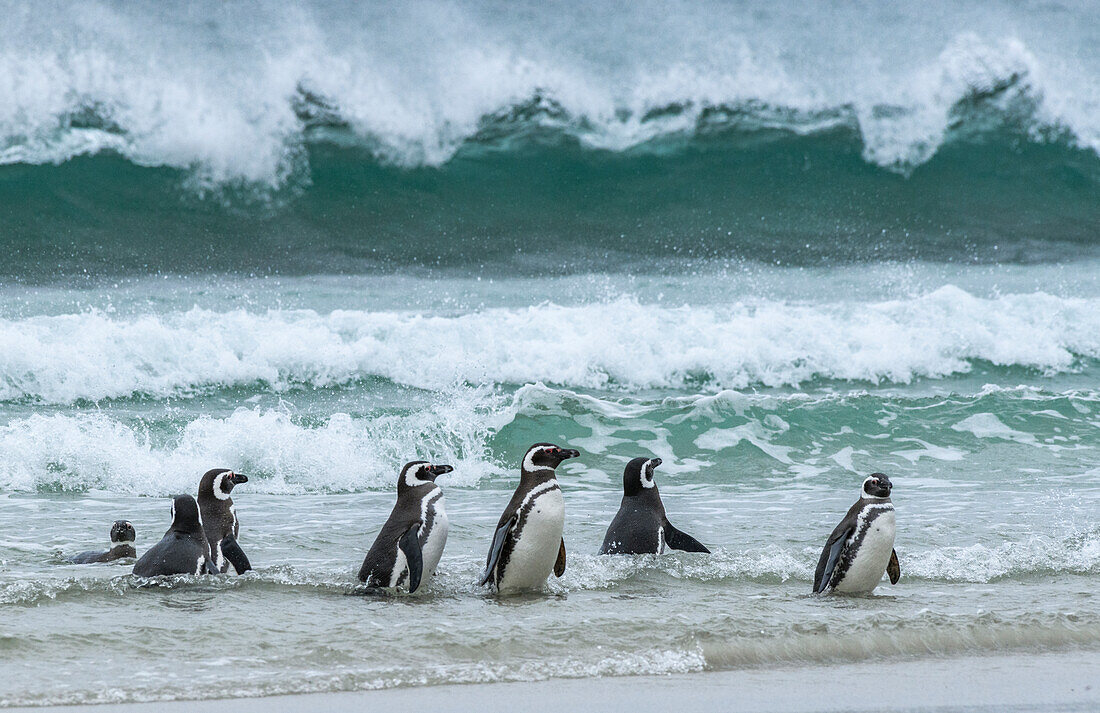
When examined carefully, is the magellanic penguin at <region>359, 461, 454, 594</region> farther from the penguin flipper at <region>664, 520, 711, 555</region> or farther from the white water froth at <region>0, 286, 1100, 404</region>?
the white water froth at <region>0, 286, 1100, 404</region>

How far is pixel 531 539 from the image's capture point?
16.2 ft

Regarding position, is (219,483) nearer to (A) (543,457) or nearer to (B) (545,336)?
(A) (543,457)

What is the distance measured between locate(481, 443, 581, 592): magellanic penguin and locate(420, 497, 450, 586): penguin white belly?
20cm

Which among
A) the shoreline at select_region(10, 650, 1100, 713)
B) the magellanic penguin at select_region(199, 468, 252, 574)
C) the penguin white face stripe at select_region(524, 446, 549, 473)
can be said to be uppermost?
the penguin white face stripe at select_region(524, 446, 549, 473)

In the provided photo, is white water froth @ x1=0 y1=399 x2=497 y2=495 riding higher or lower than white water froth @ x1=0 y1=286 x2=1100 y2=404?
lower

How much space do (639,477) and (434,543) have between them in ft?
3.84

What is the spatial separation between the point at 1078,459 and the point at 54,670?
7.17 metres

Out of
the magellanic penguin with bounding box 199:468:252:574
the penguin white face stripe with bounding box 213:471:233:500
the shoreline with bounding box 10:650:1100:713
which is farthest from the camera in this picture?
the penguin white face stripe with bounding box 213:471:233:500

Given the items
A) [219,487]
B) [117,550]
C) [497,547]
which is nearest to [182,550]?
[117,550]

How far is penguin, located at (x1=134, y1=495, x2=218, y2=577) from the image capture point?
4727mm

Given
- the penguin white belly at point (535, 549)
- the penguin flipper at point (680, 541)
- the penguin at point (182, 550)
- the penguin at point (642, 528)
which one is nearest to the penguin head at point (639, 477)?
the penguin at point (642, 528)

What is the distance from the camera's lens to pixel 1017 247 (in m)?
17.8

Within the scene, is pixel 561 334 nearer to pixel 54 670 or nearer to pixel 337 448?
pixel 337 448

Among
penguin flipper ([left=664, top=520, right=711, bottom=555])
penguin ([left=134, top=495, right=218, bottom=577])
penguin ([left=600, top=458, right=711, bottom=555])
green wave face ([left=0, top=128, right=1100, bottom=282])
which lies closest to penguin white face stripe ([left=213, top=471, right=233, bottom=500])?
penguin ([left=134, top=495, right=218, bottom=577])
